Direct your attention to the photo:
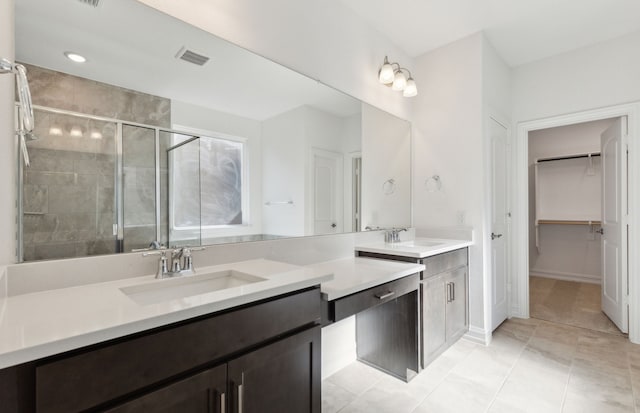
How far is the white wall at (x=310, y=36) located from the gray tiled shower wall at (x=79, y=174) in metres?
0.51

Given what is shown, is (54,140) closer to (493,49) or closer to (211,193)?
(211,193)

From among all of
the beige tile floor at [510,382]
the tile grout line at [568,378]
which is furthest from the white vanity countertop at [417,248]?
the tile grout line at [568,378]

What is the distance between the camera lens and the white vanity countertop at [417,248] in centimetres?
206

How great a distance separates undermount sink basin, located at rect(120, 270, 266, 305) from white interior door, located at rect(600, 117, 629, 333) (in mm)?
3369

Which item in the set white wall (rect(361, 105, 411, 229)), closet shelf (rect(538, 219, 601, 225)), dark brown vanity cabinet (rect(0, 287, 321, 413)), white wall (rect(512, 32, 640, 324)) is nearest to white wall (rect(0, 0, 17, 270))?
dark brown vanity cabinet (rect(0, 287, 321, 413))

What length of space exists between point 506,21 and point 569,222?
3320mm

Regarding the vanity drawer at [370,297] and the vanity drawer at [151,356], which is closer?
the vanity drawer at [151,356]

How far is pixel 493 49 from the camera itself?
Answer: 287 centimetres

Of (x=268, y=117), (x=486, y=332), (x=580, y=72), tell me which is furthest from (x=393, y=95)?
(x=486, y=332)

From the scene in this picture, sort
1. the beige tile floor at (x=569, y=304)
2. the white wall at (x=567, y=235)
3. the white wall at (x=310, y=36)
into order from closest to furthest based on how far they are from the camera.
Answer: the white wall at (x=310, y=36) < the beige tile floor at (x=569, y=304) < the white wall at (x=567, y=235)

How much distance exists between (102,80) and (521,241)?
374 cm

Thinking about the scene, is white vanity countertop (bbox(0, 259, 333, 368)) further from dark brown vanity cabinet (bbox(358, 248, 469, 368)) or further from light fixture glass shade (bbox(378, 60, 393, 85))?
light fixture glass shade (bbox(378, 60, 393, 85))

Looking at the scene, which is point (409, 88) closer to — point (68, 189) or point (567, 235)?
point (68, 189)

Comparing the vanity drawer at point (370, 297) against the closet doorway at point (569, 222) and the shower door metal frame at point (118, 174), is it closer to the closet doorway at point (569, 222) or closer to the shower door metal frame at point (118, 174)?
the shower door metal frame at point (118, 174)
